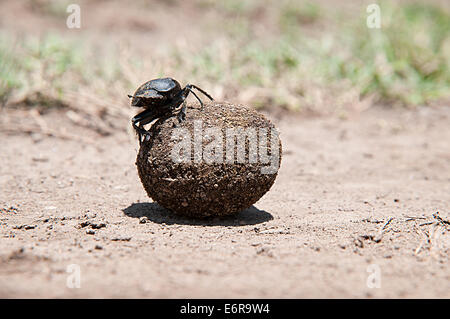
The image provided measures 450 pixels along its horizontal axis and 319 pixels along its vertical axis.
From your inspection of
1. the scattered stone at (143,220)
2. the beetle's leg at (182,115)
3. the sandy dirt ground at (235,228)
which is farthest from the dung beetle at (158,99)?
the sandy dirt ground at (235,228)

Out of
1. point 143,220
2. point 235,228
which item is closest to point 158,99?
point 143,220

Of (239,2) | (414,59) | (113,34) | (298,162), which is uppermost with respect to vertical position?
(239,2)

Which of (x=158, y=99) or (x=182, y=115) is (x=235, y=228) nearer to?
(x=182, y=115)

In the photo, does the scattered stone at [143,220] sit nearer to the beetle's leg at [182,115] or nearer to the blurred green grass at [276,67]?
the beetle's leg at [182,115]

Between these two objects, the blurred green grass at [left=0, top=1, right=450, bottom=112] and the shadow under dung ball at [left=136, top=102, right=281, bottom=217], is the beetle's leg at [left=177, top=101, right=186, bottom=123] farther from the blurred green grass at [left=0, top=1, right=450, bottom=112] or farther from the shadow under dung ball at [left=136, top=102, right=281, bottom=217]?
the blurred green grass at [left=0, top=1, right=450, bottom=112]

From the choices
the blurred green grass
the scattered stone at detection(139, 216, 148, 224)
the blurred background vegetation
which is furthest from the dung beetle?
the blurred green grass
